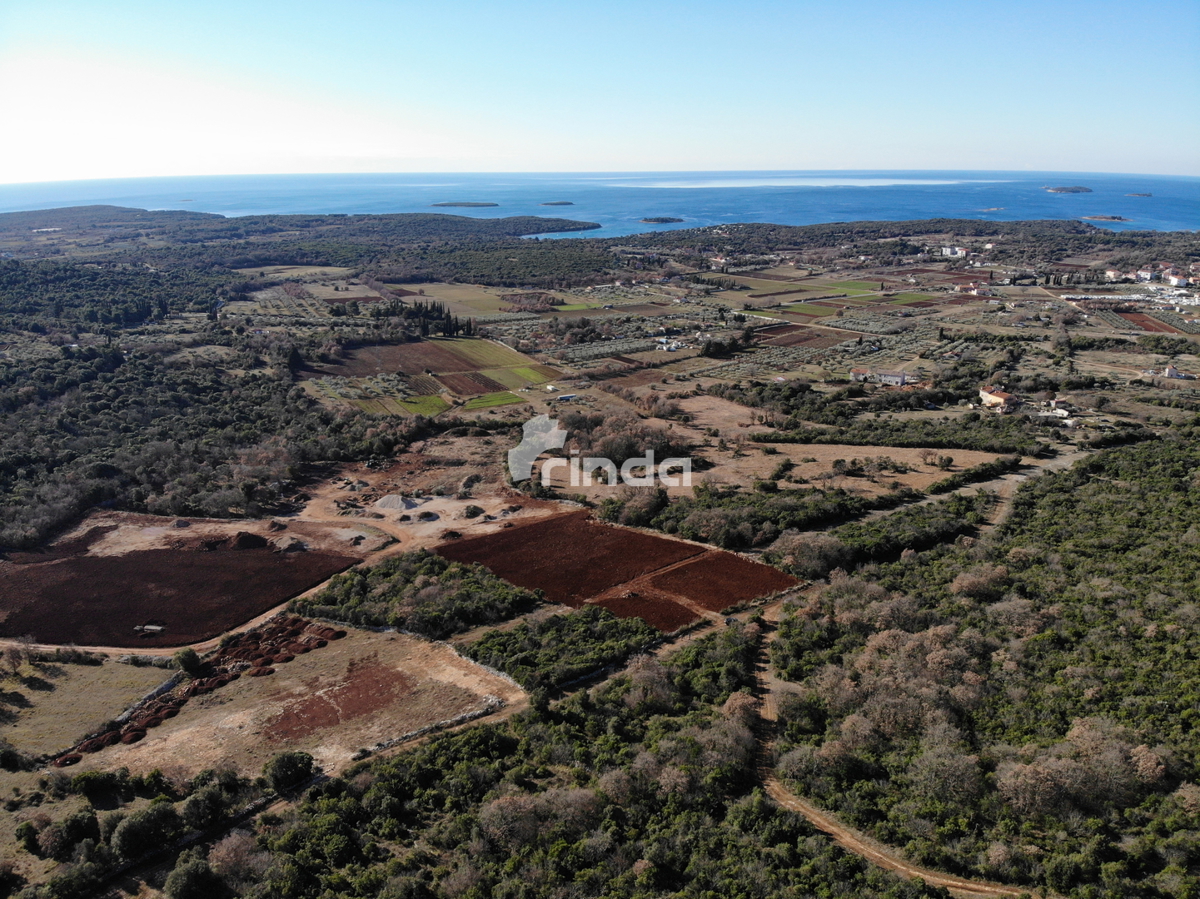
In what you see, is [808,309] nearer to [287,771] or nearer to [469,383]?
[469,383]

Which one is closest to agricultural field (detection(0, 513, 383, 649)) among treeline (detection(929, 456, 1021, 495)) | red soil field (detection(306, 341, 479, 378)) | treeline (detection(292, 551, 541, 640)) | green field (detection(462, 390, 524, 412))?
treeline (detection(292, 551, 541, 640))

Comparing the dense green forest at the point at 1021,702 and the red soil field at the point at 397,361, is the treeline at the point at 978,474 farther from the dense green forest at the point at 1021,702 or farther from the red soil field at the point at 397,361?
the red soil field at the point at 397,361

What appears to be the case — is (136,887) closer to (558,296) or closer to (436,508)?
(436,508)

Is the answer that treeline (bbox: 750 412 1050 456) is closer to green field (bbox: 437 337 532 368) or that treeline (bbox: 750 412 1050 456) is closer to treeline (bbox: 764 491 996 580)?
treeline (bbox: 764 491 996 580)

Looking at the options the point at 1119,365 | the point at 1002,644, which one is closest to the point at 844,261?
the point at 1119,365

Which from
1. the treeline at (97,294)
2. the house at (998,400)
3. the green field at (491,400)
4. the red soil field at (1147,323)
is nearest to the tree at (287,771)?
the green field at (491,400)

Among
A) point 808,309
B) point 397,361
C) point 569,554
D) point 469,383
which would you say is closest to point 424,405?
point 469,383
